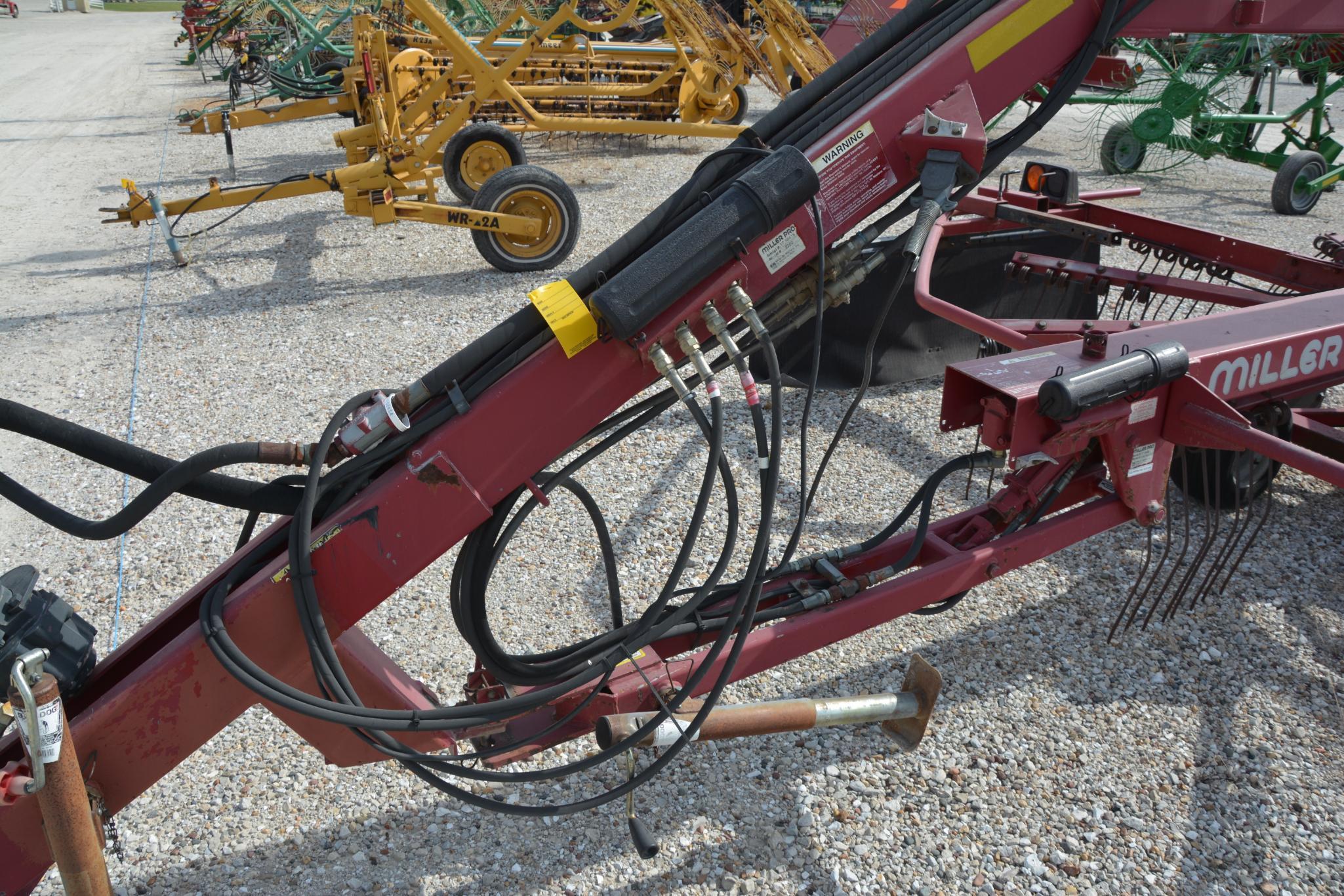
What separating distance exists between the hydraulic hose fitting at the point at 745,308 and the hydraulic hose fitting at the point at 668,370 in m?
0.16

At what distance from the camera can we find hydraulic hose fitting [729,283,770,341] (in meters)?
1.71

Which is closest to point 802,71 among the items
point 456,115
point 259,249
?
point 456,115

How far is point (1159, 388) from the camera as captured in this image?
232 cm

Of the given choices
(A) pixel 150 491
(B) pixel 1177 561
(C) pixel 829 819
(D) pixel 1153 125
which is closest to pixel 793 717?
(C) pixel 829 819

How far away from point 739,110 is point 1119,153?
4398 millimetres

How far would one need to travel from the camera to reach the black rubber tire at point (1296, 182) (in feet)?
26.3

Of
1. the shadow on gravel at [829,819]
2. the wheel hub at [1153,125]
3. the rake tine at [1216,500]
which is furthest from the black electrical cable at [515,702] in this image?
the wheel hub at [1153,125]

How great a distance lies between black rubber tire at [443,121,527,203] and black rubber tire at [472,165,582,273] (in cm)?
167

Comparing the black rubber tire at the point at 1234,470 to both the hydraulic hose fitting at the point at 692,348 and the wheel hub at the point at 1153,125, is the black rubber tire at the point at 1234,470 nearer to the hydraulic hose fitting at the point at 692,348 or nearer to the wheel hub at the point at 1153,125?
the hydraulic hose fitting at the point at 692,348

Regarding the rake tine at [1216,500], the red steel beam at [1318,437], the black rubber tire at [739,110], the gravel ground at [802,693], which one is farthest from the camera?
the black rubber tire at [739,110]

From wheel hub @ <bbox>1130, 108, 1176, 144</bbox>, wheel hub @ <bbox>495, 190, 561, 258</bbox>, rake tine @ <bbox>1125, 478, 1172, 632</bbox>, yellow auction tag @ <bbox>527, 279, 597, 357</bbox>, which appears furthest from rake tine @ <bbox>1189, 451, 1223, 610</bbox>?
wheel hub @ <bbox>1130, 108, 1176, 144</bbox>

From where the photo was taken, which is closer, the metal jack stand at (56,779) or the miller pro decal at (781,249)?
the metal jack stand at (56,779)

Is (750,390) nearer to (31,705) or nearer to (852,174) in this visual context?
(852,174)

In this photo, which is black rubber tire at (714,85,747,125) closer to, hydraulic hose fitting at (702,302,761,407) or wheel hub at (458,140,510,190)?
wheel hub at (458,140,510,190)
